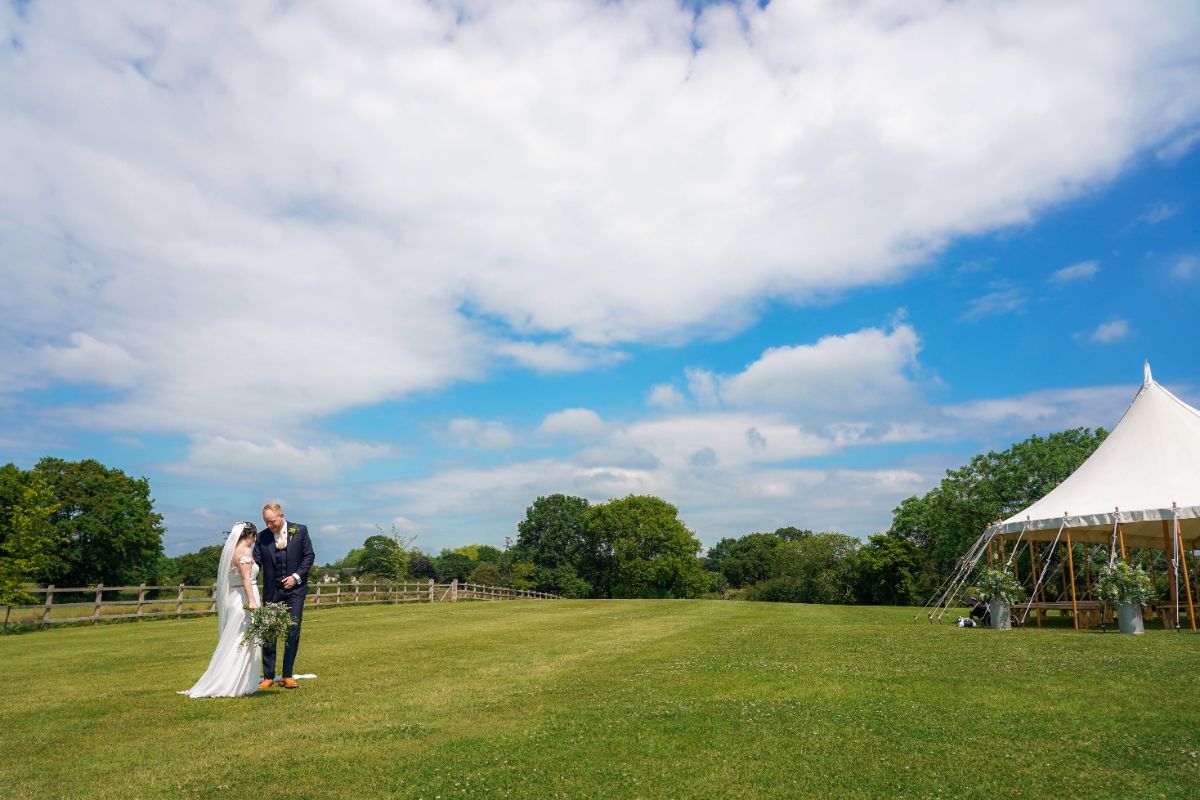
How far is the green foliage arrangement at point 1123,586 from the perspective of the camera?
59.4ft

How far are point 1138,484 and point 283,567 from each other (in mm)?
22789

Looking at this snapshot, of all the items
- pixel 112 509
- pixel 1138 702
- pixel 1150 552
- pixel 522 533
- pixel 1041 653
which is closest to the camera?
pixel 1138 702

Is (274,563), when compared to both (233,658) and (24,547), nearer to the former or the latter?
(233,658)

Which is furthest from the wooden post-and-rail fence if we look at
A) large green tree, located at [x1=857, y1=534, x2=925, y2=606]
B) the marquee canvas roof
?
large green tree, located at [x1=857, y1=534, x2=925, y2=606]

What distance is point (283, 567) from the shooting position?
34.7ft

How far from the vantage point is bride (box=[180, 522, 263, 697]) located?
32.2 ft

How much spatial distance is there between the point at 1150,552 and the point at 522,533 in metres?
77.2

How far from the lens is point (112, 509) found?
56.1 m

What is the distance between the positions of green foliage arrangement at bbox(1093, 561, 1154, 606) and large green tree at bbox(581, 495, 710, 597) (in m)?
64.5

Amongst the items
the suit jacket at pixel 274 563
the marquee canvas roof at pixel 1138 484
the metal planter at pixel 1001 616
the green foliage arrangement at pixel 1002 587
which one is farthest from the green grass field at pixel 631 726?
the marquee canvas roof at pixel 1138 484

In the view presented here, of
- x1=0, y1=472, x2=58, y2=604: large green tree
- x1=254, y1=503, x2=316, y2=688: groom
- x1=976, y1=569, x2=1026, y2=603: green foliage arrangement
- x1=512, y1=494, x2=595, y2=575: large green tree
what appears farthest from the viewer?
x1=512, y1=494, x2=595, y2=575: large green tree

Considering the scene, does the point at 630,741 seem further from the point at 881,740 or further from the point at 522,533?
the point at 522,533

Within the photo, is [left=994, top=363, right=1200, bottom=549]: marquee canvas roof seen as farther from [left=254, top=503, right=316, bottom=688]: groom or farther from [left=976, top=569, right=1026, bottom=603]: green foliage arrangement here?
[left=254, top=503, right=316, bottom=688]: groom

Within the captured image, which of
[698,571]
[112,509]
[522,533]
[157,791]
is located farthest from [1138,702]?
[522,533]
